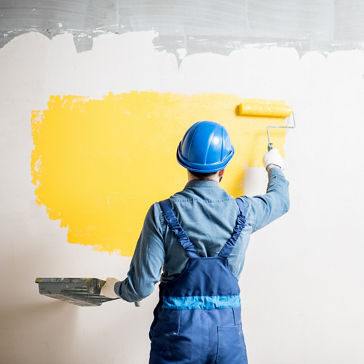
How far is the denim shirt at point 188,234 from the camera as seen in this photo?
1146 mm

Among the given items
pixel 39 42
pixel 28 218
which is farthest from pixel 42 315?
pixel 39 42

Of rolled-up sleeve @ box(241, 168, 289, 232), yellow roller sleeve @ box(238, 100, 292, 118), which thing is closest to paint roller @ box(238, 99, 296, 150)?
yellow roller sleeve @ box(238, 100, 292, 118)

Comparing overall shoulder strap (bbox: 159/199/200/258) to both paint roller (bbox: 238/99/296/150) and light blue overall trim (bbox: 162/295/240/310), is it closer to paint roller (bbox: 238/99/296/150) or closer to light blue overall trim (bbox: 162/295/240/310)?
light blue overall trim (bbox: 162/295/240/310)

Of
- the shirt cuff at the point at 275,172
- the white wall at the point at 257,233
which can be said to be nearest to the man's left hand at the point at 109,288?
the white wall at the point at 257,233

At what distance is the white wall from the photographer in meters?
1.71

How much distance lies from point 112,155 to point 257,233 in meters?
0.72

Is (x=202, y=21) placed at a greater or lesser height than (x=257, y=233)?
greater

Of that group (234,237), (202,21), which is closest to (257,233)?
(234,237)

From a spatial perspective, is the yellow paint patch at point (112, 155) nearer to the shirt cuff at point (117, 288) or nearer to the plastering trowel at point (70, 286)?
the plastering trowel at point (70, 286)

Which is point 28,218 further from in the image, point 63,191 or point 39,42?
point 39,42

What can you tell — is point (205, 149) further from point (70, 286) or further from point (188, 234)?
point (70, 286)

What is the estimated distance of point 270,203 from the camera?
1.33 m

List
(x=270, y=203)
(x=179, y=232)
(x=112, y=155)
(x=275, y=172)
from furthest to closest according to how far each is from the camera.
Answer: (x=112, y=155)
(x=275, y=172)
(x=270, y=203)
(x=179, y=232)

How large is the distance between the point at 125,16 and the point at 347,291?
5.13ft
